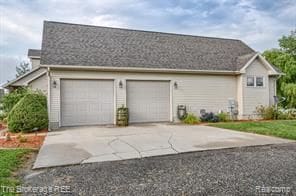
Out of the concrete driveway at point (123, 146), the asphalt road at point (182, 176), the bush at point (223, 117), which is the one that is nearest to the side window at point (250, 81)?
the bush at point (223, 117)

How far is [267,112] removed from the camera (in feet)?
51.9

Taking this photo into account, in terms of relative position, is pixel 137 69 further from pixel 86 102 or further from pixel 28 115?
pixel 28 115

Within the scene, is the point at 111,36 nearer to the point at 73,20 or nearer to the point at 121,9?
the point at 121,9

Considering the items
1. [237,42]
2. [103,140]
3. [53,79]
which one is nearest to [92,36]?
[53,79]

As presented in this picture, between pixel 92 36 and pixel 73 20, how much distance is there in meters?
3.24

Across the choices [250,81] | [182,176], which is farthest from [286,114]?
[182,176]

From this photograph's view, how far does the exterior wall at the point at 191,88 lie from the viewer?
536 inches

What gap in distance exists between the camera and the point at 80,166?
5.66 m

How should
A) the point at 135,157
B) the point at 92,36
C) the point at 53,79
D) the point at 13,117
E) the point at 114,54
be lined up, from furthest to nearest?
the point at 92,36
the point at 114,54
the point at 53,79
the point at 13,117
the point at 135,157

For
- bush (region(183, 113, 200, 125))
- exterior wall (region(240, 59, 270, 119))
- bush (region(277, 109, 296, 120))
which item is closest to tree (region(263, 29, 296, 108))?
bush (region(277, 109, 296, 120))

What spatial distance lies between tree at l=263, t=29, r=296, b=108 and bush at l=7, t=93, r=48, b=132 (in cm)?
1925

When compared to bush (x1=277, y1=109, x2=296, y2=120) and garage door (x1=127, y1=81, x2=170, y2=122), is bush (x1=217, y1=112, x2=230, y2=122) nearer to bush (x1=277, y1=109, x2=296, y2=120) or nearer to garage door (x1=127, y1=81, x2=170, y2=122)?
garage door (x1=127, y1=81, x2=170, y2=122)

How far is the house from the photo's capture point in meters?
12.9

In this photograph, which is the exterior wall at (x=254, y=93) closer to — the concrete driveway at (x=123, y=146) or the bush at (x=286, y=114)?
the bush at (x=286, y=114)
